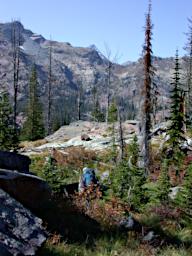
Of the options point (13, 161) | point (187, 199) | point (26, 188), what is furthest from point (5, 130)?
point (26, 188)

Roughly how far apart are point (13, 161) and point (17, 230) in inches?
162

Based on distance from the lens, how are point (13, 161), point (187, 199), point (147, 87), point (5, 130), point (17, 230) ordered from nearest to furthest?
point (17, 230) < point (13, 161) < point (187, 199) < point (147, 87) < point (5, 130)

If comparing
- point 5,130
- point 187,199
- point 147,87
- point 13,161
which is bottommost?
point 187,199

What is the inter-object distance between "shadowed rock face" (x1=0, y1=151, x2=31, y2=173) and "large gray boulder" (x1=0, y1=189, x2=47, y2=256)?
299 centimetres

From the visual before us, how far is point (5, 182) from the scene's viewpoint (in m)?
8.16

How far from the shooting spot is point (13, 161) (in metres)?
10.2

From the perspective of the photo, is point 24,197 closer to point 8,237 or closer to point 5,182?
point 5,182

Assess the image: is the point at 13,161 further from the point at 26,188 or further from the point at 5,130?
the point at 5,130

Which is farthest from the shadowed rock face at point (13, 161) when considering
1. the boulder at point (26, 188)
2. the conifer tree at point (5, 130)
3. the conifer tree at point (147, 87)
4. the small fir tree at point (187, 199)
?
the conifer tree at point (5, 130)

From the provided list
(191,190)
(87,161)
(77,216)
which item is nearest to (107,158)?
(87,161)

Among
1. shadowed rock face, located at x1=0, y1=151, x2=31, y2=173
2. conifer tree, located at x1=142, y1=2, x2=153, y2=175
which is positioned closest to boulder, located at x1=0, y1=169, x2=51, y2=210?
shadowed rock face, located at x1=0, y1=151, x2=31, y2=173

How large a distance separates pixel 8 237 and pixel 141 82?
83.9 feet

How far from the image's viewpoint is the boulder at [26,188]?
8.24 metres

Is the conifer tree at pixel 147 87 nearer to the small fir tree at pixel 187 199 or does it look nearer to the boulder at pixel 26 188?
the small fir tree at pixel 187 199
